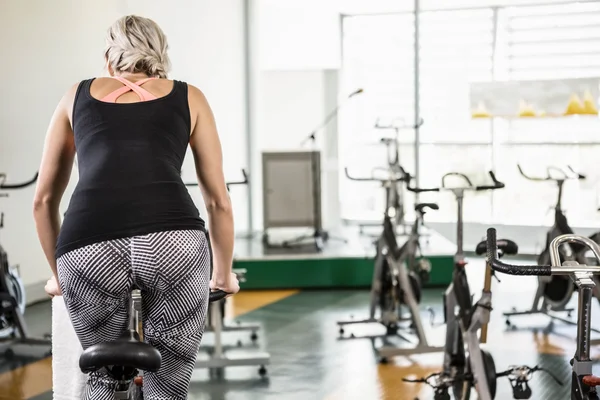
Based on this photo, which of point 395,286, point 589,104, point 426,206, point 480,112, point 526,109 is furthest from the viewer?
point 480,112

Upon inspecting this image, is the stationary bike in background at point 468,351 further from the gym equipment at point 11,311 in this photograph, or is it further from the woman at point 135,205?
the gym equipment at point 11,311

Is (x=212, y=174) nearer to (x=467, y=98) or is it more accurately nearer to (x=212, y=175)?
(x=212, y=175)

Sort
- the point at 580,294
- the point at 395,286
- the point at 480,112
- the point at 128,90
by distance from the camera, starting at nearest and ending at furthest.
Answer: the point at 128,90
the point at 580,294
the point at 395,286
the point at 480,112

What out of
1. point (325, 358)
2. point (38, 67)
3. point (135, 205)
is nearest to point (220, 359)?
point (325, 358)

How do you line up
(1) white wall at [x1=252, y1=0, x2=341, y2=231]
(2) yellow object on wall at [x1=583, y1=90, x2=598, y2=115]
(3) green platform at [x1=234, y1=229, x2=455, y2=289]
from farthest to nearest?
(1) white wall at [x1=252, y1=0, x2=341, y2=231] → (2) yellow object on wall at [x1=583, y1=90, x2=598, y2=115] → (3) green platform at [x1=234, y1=229, x2=455, y2=289]

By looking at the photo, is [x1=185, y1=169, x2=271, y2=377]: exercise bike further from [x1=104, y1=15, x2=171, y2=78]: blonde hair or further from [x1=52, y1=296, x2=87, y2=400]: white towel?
[x1=104, y1=15, x2=171, y2=78]: blonde hair

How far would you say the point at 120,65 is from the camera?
2127 mm

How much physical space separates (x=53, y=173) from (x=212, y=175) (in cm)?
38

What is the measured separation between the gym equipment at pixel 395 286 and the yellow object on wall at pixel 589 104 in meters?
3.82

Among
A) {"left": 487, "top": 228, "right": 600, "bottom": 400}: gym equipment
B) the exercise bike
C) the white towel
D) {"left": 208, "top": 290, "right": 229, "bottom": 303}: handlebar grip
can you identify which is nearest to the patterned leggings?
{"left": 208, "top": 290, "right": 229, "bottom": 303}: handlebar grip

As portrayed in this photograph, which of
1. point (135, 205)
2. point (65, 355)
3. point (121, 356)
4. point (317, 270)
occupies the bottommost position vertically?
point (317, 270)

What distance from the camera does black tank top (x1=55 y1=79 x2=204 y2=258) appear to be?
6.48 ft

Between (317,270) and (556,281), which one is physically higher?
(556,281)

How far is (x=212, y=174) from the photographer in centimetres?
219
